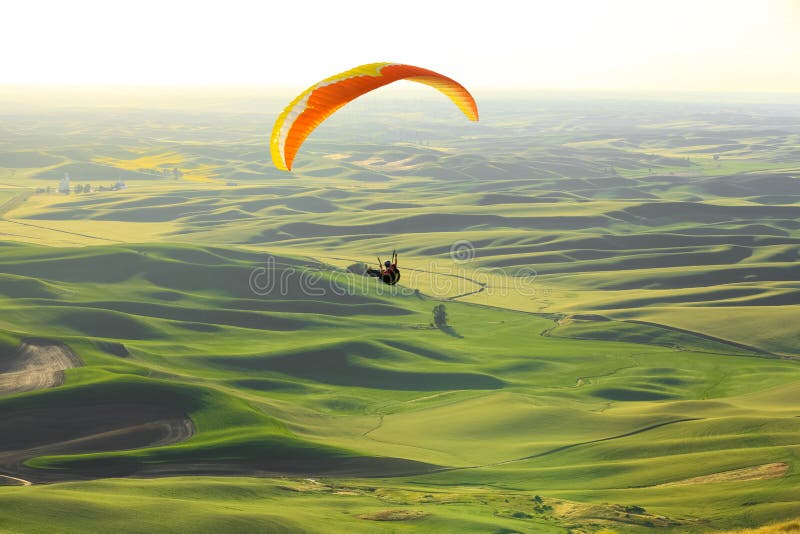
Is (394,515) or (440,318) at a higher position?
(394,515)

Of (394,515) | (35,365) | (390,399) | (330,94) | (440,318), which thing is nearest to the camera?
(330,94)

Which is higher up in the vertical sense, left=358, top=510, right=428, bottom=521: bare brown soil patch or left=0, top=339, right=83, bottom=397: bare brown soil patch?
left=358, top=510, right=428, bottom=521: bare brown soil patch

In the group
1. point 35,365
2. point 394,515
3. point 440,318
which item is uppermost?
point 394,515

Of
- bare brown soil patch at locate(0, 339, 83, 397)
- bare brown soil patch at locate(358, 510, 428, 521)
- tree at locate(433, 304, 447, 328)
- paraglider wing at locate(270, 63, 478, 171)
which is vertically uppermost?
paraglider wing at locate(270, 63, 478, 171)

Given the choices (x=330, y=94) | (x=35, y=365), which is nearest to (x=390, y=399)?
(x=35, y=365)

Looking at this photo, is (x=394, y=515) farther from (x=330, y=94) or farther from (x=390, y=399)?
(x=390, y=399)

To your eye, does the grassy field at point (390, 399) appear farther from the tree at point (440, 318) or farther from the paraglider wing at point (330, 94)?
the paraglider wing at point (330, 94)

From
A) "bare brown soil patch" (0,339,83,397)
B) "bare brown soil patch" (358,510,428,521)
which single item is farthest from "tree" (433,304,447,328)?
"bare brown soil patch" (358,510,428,521)

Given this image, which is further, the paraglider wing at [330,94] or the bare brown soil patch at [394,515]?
the bare brown soil patch at [394,515]

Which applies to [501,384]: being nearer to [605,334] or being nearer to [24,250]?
[605,334]

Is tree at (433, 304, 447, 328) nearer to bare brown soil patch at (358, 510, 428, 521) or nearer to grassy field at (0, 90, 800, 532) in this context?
grassy field at (0, 90, 800, 532)

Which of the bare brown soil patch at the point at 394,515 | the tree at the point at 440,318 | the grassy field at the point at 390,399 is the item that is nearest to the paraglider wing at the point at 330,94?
the grassy field at the point at 390,399

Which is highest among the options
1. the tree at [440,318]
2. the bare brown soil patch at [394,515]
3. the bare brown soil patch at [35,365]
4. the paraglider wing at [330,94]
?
the paraglider wing at [330,94]
